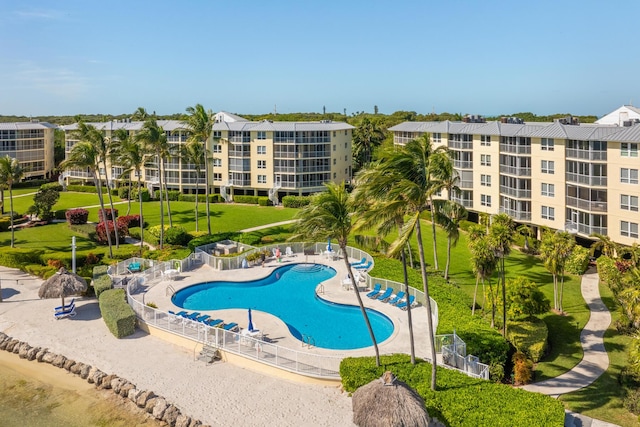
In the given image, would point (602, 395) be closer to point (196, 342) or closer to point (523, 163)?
point (196, 342)

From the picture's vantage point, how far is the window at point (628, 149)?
38.0 m

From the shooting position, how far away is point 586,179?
137 ft

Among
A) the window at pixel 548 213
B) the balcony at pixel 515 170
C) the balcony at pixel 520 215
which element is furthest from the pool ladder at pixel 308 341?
the balcony at pixel 515 170

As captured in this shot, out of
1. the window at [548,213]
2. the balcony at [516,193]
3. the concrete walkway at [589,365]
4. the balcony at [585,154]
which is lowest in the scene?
the concrete walkway at [589,365]

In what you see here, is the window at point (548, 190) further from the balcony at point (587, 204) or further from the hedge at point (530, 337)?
the hedge at point (530, 337)

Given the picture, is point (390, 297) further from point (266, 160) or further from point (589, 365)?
point (266, 160)

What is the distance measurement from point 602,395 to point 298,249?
26702 mm

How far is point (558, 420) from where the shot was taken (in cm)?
1717

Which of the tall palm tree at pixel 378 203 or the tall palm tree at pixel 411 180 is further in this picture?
the tall palm tree at pixel 378 203

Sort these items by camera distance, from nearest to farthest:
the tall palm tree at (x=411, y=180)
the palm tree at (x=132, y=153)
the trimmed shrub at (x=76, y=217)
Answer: the tall palm tree at (x=411, y=180) < the palm tree at (x=132, y=153) < the trimmed shrub at (x=76, y=217)

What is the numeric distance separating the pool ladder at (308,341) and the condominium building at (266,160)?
4290 centimetres

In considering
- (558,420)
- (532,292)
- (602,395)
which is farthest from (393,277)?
(558,420)

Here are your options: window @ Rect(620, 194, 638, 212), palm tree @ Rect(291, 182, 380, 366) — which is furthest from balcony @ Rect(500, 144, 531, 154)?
palm tree @ Rect(291, 182, 380, 366)

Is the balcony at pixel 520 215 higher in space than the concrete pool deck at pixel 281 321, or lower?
higher
